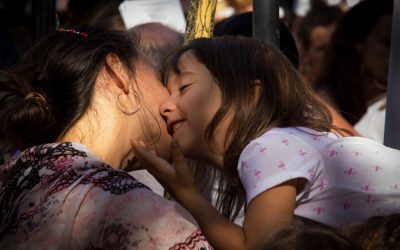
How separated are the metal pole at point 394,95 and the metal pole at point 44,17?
158 centimetres

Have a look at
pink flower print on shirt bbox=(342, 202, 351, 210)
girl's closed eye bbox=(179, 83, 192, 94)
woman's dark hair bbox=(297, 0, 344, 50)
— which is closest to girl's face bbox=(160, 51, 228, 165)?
girl's closed eye bbox=(179, 83, 192, 94)

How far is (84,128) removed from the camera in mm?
2324

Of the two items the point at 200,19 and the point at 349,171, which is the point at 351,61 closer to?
the point at 200,19

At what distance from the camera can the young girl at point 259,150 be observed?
2.23m

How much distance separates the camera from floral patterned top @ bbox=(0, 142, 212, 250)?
1991 millimetres

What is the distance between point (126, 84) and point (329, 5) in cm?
409

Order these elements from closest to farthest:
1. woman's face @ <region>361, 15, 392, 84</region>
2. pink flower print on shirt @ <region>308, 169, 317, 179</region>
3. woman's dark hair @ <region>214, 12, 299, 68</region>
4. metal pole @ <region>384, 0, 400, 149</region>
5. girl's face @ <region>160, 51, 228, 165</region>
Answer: pink flower print on shirt @ <region>308, 169, 317, 179</region>, girl's face @ <region>160, 51, 228, 165</region>, metal pole @ <region>384, 0, 400, 149</region>, woman's dark hair @ <region>214, 12, 299, 68</region>, woman's face @ <region>361, 15, 392, 84</region>

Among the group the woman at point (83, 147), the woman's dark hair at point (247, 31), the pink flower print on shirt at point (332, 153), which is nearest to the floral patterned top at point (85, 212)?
the woman at point (83, 147)

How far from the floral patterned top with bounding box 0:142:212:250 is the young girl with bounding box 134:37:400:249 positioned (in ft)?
0.66

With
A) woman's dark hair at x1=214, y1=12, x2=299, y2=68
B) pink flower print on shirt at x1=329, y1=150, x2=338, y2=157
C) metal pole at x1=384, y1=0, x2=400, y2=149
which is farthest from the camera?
woman's dark hair at x1=214, y1=12, x2=299, y2=68

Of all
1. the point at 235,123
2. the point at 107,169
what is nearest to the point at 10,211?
the point at 107,169

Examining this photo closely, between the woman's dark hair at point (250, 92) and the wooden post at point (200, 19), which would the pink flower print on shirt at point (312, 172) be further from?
the wooden post at point (200, 19)

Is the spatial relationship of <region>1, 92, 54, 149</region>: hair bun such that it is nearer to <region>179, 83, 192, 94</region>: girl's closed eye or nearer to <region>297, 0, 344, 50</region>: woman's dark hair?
<region>179, 83, 192, 94</region>: girl's closed eye

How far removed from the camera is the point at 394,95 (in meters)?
2.74
